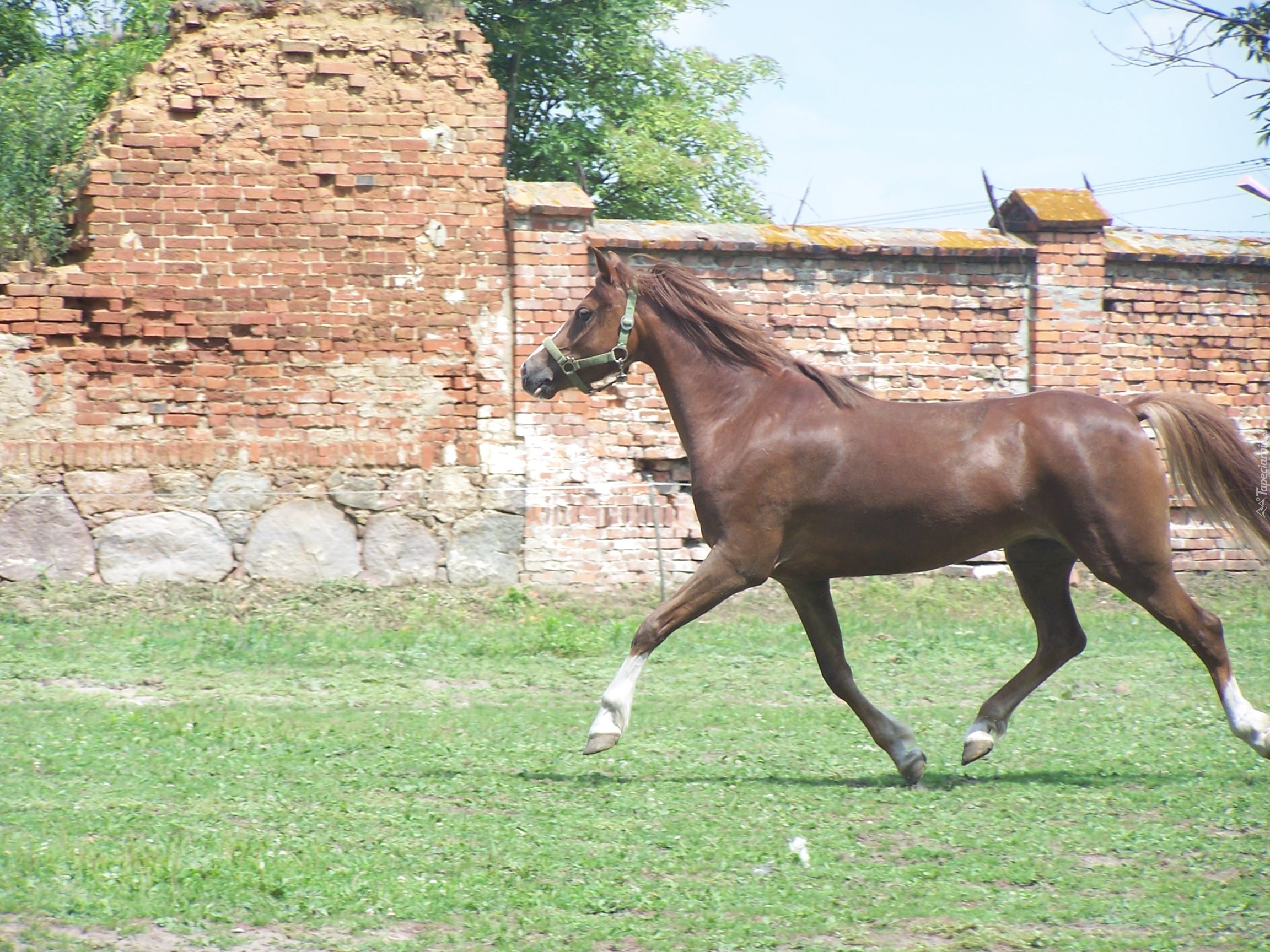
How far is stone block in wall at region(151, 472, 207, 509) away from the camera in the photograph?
359 inches

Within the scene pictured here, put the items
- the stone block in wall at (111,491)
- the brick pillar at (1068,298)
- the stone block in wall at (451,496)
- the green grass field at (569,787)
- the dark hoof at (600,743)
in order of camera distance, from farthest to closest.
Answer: the brick pillar at (1068,298)
the stone block in wall at (451,496)
the stone block in wall at (111,491)
the dark hoof at (600,743)
the green grass field at (569,787)

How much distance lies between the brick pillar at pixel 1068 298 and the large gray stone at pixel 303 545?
19.2 ft

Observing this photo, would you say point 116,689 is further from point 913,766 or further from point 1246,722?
point 1246,722

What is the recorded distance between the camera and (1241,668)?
26.1ft

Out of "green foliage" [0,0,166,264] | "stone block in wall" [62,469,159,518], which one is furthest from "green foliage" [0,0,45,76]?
"stone block in wall" [62,469,159,518]

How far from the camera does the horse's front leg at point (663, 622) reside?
17.1 feet

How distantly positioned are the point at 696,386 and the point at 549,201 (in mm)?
4409

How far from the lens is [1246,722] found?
524 cm

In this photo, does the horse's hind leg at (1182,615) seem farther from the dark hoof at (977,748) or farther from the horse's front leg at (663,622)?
the horse's front leg at (663,622)

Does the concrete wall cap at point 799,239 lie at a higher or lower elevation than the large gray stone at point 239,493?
higher

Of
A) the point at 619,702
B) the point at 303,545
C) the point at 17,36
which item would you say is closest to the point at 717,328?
the point at 619,702

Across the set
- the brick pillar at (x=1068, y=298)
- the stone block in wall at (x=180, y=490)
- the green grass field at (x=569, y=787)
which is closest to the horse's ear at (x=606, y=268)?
the green grass field at (x=569, y=787)

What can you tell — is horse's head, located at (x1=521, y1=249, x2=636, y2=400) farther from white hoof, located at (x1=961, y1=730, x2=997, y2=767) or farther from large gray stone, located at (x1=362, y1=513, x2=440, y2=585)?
large gray stone, located at (x1=362, y1=513, x2=440, y2=585)

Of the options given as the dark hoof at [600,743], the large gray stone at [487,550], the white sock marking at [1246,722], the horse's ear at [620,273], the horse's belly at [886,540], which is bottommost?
the large gray stone at [487,550]
